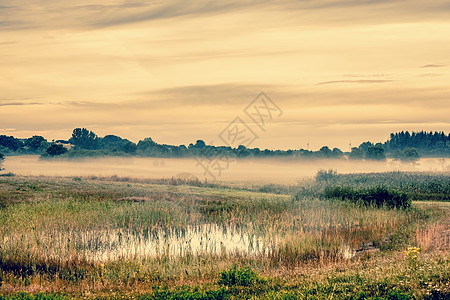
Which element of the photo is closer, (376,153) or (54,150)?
(54,150)

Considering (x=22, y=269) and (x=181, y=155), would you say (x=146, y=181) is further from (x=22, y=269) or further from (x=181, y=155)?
(x=181, y=155)

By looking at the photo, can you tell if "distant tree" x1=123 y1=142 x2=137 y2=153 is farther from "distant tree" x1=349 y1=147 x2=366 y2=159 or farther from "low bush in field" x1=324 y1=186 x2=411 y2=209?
"low bush in field" x1=324 y1=186 x2=411 y2=209

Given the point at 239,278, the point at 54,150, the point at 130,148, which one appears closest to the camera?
the point at 239,278

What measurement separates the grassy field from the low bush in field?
78 centimetres

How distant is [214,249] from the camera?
77.4 ft

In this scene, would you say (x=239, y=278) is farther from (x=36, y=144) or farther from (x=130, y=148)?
(x=36, y=144)

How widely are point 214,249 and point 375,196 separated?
78.3 ft

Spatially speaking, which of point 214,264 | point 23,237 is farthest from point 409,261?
point 23,237

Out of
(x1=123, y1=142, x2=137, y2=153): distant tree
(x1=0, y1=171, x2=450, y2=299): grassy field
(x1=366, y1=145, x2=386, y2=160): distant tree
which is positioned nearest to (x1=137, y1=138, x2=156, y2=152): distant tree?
Answer: (x1=123, y1=142, x2=137, y2=153): distant tree

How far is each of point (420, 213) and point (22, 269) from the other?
96.2ft

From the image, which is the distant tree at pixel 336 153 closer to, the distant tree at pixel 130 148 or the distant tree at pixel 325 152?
the distant tree at pixel 325 152

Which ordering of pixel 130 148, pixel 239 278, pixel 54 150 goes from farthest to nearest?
pixel 130 148 < pixel 54 150 < pixel 239 278

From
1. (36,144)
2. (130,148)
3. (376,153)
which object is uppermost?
(36,144)

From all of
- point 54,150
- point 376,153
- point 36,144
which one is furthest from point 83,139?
point 376,153
